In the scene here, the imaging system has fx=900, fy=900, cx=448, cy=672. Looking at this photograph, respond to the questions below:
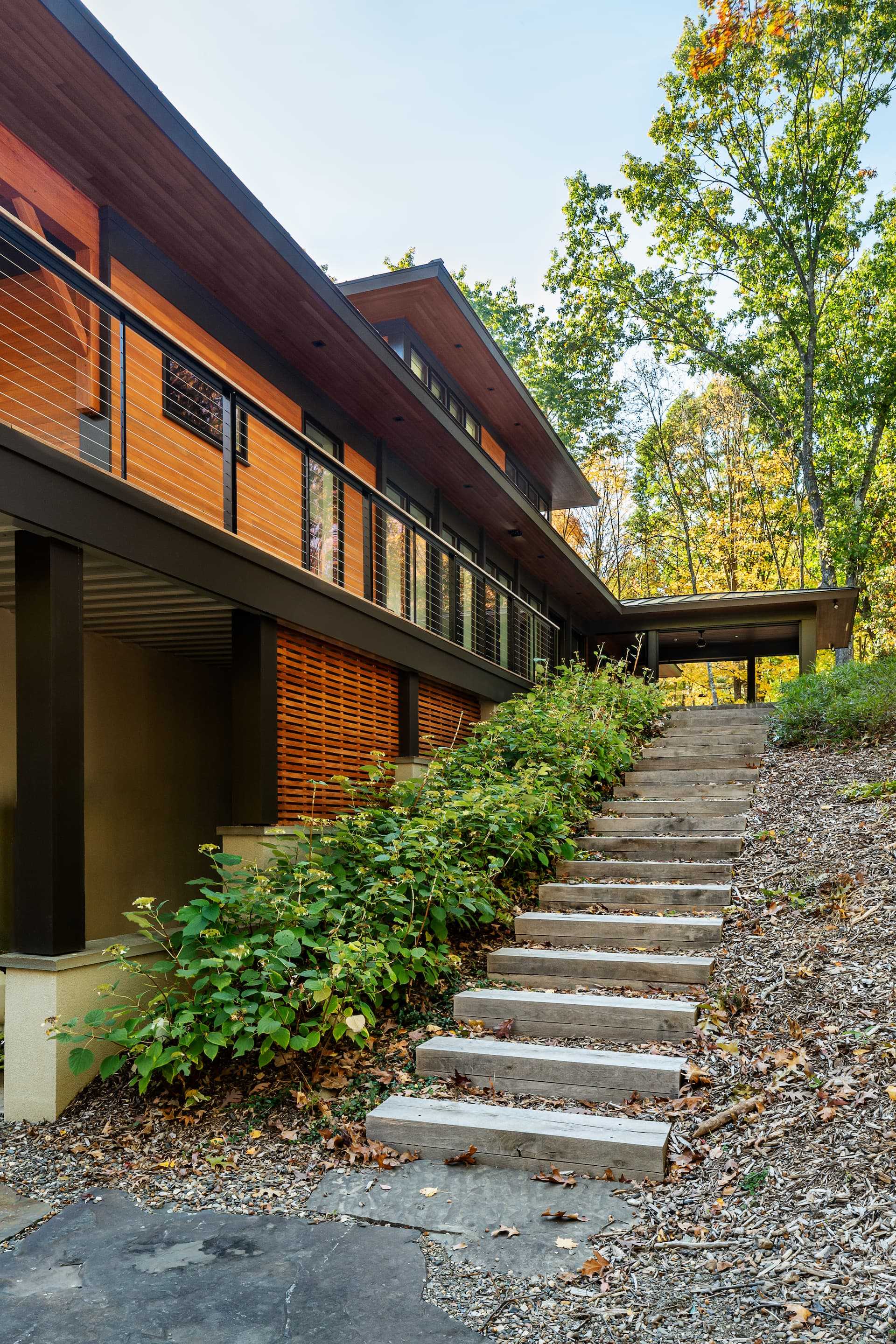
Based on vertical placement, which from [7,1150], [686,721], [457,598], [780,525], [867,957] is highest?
[780,525]

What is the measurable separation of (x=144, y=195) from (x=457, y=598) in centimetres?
580

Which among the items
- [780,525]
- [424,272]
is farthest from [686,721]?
[780,525]

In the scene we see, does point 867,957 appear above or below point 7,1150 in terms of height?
above

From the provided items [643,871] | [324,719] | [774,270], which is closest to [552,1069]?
[643,871]

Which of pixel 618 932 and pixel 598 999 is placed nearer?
pixel 598 999

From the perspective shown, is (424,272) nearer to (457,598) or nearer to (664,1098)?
(457,598)

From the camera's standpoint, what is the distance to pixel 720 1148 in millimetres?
3549

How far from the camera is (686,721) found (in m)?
12.7

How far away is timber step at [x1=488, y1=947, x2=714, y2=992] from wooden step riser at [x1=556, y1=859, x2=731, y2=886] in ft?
4.25

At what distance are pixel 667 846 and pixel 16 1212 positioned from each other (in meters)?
5.30

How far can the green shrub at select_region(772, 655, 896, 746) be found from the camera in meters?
9.59

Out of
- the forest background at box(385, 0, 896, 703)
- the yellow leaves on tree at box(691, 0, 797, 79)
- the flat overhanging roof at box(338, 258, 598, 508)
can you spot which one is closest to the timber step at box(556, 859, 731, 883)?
the flat overhanging roof at box(338, 258, 598, 508)

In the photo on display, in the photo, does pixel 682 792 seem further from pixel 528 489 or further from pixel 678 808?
pixel 528 489

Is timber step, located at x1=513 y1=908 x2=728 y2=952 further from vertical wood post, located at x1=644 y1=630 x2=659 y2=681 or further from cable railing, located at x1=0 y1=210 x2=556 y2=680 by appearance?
vertical wood post, located at x1=644 y1=630 x2=659 y2=681
